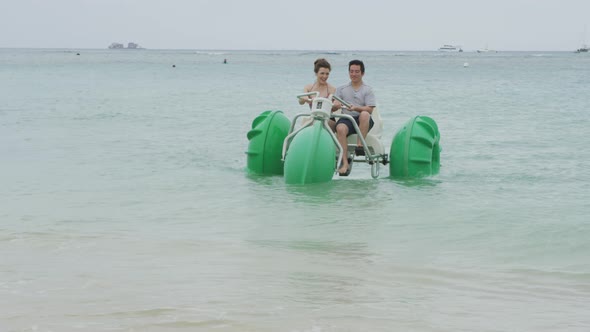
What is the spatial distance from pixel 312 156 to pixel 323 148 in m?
0.14

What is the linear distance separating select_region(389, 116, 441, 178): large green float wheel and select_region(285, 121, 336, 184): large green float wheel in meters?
1.04

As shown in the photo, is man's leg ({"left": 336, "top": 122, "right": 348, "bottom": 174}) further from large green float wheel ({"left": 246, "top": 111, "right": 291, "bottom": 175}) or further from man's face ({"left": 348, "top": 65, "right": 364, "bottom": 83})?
large green float wheel ({"left": 246, "top": 111, "right": 291, "bottom": 175})

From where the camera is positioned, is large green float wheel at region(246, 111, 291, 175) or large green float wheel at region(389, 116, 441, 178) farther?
large green float wheel at region(246, 111, 291, 175)

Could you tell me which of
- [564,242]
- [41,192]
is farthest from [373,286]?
[41,192]

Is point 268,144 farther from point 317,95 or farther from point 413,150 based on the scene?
point 413,150

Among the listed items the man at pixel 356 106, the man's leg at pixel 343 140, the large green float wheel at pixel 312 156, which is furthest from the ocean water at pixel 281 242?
the man at pixel 356 106

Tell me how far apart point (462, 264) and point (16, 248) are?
10.5 ft

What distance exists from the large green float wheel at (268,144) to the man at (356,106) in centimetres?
78

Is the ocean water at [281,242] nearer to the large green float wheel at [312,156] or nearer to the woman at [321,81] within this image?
the large green float wheel at [312,156]

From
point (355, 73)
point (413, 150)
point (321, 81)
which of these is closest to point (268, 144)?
point (321, 81)

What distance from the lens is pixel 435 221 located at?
784 cm

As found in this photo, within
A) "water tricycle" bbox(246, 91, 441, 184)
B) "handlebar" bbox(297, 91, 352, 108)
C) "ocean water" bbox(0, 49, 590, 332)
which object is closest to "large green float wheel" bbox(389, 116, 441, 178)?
"water tricycle" bbox(246, 91, 441, 184)

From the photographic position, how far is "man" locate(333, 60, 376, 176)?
9219 millimetres

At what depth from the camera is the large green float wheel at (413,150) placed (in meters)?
9.66
